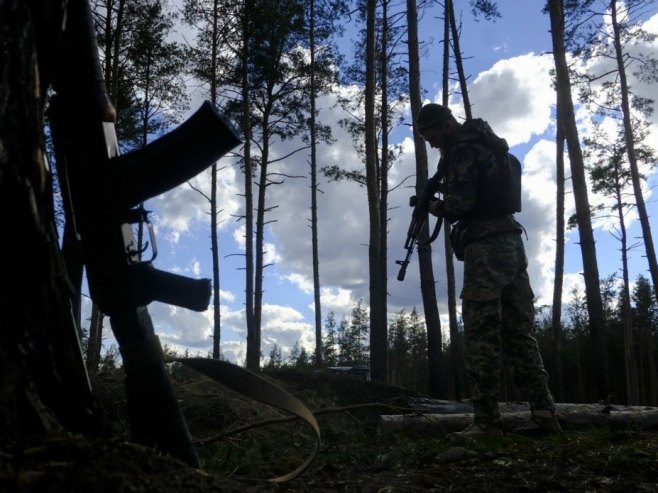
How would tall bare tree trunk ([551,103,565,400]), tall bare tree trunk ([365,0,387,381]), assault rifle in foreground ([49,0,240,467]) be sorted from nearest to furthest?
assault rifle in foreground ([49,0,240,467]), tall bare tree trunk ([365,0,387,381]), tall bare tree trunk ([551,103,565,400])

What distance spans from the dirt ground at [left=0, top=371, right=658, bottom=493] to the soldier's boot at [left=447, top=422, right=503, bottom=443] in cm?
10

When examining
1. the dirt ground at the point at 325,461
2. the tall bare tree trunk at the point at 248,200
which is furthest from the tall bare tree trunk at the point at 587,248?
the tall bare tree trunk at the point at 248,200

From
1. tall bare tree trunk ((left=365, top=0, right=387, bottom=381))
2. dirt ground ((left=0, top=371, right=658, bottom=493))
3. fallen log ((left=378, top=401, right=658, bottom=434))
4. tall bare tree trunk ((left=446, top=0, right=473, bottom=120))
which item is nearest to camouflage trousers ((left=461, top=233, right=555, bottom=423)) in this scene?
dirt ground ((left=0, top=371, right=658, bottom=493))

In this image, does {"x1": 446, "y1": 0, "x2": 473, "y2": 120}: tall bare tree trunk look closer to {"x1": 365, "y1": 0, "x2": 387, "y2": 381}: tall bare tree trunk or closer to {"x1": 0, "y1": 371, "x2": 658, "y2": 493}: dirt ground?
{"x1": 365, "y1": 0, "x2": 387, "y2": 381}: tall bare tree trunk

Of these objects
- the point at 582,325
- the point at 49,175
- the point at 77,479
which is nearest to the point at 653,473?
the point at 77,479

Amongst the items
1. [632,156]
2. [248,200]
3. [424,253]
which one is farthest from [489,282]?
[632,156]

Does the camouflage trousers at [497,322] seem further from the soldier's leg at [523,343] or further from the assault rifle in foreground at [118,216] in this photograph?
the assault rifle in foreground at [118,216]

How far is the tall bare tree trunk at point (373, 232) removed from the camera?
15930 millimetres

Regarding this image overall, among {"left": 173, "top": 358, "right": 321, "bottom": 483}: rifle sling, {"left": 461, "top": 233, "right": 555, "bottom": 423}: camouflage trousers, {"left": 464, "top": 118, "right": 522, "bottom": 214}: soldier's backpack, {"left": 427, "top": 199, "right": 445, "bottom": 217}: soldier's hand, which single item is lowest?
{"left": 173, "top": 358, "right": 321, "bottom": 483}: rifle sling

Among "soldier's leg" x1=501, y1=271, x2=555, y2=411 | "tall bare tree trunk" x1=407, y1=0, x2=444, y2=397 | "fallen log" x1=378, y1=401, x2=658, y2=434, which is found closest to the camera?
"soldier's leg" x1=501, y1=271, x2=555, y2=411

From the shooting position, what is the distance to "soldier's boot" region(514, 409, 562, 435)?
4.70 m

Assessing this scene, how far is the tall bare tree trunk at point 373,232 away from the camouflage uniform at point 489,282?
36.6 feet

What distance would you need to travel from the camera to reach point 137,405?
1897 millimetres

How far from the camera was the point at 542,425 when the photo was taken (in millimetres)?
4699
